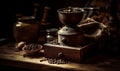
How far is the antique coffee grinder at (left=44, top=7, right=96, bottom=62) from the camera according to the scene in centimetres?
255

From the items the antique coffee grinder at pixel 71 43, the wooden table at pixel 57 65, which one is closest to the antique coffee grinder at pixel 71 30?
the antique coffee grinder at pixel 71 43

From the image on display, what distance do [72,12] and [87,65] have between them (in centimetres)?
54

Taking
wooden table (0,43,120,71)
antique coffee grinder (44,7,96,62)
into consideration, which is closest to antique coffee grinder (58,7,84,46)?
antique coffee grinder (44,7,96,62)

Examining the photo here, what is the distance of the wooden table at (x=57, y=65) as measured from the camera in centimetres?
243

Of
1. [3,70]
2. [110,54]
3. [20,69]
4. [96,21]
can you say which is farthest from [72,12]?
[3,70]

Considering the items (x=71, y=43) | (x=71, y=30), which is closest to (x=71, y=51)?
(x=71, y=43)

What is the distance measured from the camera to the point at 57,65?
98.7 inches

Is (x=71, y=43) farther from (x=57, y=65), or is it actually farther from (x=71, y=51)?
(x=57, y=65)

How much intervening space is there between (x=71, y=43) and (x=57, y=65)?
270mm

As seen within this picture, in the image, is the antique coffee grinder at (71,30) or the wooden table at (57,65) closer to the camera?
the wooden table at (57,65)

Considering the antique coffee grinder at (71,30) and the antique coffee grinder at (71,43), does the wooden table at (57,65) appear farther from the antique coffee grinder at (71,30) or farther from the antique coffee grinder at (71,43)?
the antique coffee grinder at (71,30)

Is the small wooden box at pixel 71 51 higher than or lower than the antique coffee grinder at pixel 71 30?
lower

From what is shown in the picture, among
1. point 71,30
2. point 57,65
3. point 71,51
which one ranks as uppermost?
point 71,30

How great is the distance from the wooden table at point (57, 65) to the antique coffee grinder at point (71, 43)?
91 millimetres
